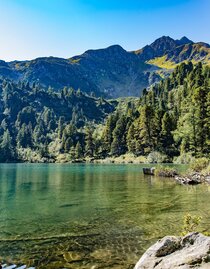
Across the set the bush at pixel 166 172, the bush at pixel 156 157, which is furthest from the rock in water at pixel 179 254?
the bush at pixel 156 157

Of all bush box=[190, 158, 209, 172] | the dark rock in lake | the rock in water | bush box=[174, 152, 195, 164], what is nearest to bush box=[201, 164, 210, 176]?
bush box=[190, 158, 209, 172]

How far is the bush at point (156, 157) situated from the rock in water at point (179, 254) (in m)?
134

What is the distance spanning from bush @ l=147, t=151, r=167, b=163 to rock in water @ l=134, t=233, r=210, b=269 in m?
134

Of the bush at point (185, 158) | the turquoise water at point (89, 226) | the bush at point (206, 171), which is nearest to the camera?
the turquoise water at point (89, 226)

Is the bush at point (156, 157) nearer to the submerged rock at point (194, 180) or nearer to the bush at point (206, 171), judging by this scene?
the bush at point (206, 171)

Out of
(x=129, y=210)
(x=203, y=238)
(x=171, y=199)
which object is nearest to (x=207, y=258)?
(x=203, y=238)

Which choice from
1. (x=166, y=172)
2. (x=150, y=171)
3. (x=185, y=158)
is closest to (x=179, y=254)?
(x=166, y=172)

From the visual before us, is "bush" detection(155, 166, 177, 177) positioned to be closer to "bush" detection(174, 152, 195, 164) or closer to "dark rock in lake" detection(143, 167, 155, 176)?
"dark rock in lake" detection(143, 167, 155, 176)

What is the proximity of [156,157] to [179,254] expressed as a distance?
140454mm

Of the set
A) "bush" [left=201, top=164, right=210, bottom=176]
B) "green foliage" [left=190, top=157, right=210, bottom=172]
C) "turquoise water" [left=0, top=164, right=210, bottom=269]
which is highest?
"green foliage" [left=190, top=157, right=210, bottom=172]

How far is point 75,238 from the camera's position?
840 inches

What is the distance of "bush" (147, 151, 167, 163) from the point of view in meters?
146

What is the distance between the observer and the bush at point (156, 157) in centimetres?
14648

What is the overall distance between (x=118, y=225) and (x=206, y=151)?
101253 millimetres
